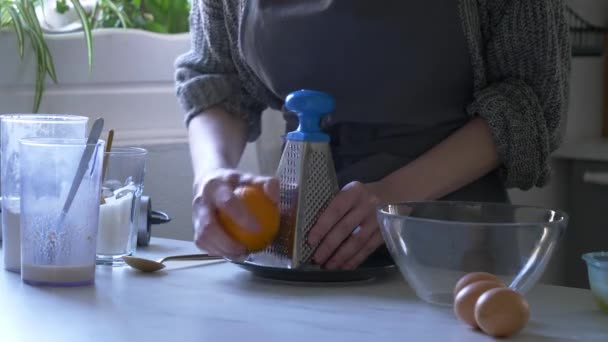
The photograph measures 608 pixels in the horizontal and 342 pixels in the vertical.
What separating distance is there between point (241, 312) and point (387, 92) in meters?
0.49

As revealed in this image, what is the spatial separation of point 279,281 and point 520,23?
438mm

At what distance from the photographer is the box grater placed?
1.04 m

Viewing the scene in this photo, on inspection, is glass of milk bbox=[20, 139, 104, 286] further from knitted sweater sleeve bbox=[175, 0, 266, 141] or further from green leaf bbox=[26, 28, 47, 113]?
green leaf bbox=[26, 28, 47, 113]

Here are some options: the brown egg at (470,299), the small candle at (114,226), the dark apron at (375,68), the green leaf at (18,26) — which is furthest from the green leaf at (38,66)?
the brown egg at (470,299)

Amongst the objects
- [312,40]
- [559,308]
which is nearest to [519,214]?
→ [559,308]

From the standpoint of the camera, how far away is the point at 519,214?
3.30 ft

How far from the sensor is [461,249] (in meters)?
0.89

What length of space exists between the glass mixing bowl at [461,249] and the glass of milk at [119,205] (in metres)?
0.35

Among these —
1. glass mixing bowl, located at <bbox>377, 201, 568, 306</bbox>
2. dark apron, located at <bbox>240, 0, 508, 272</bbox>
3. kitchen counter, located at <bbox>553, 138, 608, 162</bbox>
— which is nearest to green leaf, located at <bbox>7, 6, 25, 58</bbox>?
dark apron, located at <bbox>240, 0, 508, 272</bbox>

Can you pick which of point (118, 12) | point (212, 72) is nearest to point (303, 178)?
point (212, 72)

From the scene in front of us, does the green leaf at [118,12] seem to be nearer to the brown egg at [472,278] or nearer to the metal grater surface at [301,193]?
the metal grater surface at [301,193]

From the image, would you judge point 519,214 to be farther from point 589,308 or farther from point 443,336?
point 443,336

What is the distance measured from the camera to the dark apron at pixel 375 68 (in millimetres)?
1234

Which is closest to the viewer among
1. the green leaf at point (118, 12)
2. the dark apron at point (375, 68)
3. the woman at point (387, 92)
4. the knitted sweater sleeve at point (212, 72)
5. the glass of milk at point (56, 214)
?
the glass of milk at point (56, 214)
